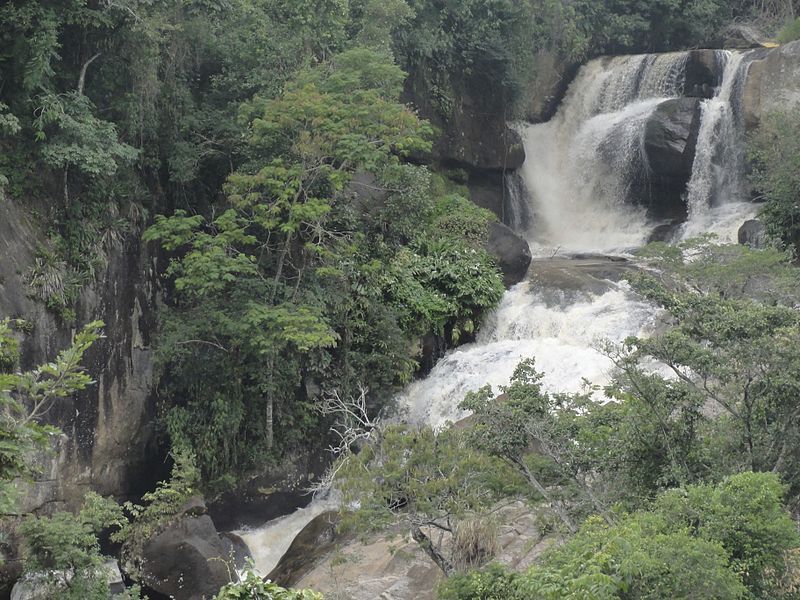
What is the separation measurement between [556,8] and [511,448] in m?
19.6

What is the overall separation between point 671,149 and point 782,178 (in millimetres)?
4678

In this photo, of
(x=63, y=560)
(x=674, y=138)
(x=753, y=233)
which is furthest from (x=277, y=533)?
(x=674, y=138)

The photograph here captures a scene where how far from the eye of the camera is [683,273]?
561 inches

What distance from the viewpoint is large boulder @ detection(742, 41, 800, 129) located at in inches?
881

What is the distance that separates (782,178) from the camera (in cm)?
1922

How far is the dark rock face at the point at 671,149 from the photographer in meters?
23.5

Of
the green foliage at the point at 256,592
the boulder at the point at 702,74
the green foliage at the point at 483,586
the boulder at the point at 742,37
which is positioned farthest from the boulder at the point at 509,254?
the green foliage at the point at 256,592

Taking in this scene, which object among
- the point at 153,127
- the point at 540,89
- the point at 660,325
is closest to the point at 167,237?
the point at 153,127

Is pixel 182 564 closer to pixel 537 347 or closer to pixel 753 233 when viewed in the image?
pixel 537 347

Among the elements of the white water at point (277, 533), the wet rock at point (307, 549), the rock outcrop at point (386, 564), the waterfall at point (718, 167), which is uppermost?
the waterfall at point (718, 167)

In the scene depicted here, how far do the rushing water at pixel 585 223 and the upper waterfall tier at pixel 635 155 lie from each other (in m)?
0.04

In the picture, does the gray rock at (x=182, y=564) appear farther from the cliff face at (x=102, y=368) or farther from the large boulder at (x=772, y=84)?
the large boulder at (x=772, y=84)

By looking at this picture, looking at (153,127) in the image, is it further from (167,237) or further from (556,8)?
(556,8)

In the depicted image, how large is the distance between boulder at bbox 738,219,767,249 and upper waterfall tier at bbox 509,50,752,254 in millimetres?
1486
